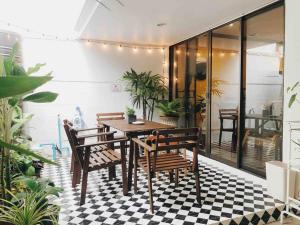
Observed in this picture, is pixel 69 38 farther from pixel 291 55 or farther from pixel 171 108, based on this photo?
pixel 291 55

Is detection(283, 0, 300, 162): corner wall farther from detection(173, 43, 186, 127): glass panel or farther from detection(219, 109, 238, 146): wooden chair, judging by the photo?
detection(173, 43, 186, 127): glass panel

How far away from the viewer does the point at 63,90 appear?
511cm

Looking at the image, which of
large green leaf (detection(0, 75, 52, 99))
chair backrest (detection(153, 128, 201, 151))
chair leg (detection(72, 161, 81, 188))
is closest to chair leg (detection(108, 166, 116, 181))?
chair leg (detection(72, 161, 81, 188))

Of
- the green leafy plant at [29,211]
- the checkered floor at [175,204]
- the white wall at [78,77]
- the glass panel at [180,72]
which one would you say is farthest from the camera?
the glass panel at [180,72]

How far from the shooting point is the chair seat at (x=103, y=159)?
2713 mm

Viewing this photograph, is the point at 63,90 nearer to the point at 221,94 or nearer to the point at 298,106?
the point at 221,94

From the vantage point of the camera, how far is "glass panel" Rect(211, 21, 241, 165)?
3772 mm

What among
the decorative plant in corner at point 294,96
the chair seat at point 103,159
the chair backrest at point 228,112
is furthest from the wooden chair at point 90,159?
the chair backrest at point 228,112

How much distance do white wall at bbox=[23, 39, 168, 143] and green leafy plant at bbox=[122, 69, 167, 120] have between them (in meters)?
0.24

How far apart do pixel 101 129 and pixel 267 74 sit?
2630mm

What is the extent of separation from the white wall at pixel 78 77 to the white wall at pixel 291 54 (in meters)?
3.46

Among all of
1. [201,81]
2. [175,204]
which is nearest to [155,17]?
[201,81]

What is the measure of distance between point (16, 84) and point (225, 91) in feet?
12.6

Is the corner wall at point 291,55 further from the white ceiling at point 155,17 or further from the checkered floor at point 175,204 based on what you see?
the checkered floor at point 175,204
